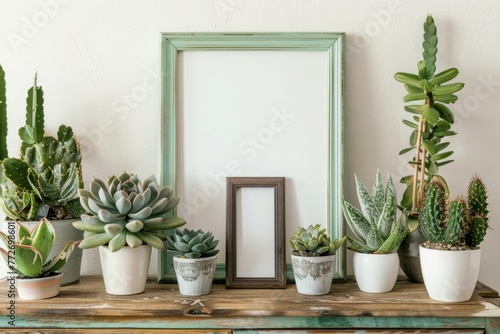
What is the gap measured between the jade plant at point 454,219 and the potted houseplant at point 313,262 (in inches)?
8.4

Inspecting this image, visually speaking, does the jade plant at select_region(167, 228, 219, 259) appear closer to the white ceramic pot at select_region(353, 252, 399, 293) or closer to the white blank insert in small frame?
the white blank insert in small frame

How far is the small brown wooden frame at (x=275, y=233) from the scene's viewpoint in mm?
1072

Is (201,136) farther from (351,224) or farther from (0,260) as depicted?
(0,260)

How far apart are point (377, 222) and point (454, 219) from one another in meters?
0.17

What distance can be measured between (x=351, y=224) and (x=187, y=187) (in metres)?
Answer: 0.42

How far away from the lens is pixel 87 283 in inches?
43.3

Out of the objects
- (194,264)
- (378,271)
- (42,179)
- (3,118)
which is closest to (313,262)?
(378,271)

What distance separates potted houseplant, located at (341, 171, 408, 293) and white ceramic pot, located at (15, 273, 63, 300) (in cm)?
67

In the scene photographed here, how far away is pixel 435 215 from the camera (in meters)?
0.97

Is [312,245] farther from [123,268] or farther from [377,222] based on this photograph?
[123,268]

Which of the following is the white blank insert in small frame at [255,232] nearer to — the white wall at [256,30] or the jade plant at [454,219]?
the white wall at [256,30]

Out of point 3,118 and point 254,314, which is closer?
point 254,314

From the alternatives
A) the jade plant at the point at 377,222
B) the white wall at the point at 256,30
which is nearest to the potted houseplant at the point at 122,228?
the white wall at the point at 256,30

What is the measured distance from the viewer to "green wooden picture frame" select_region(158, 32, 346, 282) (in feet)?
3.74
